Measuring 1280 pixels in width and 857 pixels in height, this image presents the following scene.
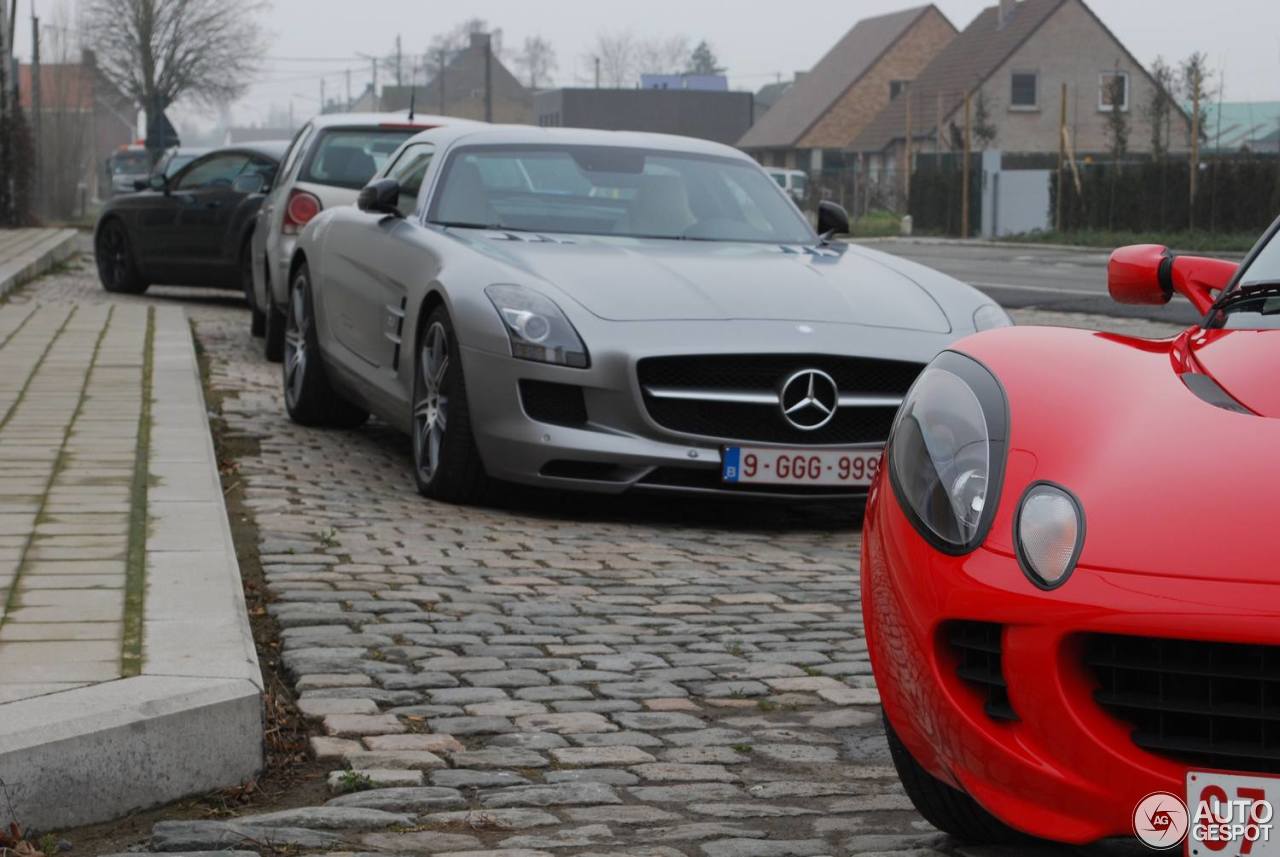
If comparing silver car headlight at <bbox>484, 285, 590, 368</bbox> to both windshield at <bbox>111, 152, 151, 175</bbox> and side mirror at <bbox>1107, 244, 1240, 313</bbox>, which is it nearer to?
side mirror at <bbox>1107, 244, 1240, 313</bbox>

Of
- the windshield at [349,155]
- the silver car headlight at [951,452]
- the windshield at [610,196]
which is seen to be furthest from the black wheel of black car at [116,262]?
the silver car headlight at [951,452]

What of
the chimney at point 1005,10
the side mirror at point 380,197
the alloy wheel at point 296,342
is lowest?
the alloy wheel at point 296,342

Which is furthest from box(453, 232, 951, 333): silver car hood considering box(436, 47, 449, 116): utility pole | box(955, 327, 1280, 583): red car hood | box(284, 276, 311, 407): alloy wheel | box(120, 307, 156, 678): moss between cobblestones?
box(436, 47, 449, 116): utility pole

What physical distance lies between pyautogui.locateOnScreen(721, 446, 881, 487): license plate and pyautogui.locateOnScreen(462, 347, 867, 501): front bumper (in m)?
0.04

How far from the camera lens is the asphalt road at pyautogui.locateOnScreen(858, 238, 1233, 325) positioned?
675 inches

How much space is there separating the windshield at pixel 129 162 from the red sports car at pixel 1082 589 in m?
58.1

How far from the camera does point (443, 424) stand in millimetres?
7008

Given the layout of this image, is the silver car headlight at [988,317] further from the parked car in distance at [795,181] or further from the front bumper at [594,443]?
the parked car in distance at [795,181]

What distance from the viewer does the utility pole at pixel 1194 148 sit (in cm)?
3259

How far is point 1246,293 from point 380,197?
5.05 m

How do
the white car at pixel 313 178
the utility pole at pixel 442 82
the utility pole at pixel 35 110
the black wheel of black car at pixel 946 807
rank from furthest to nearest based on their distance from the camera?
the utility pole at pixel 442 82
the utility pole at pixel 35 110
the white car at pixel 313 178
the black wheel of black car at pixel 946 807

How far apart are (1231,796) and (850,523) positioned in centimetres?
463

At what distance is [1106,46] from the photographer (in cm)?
6525

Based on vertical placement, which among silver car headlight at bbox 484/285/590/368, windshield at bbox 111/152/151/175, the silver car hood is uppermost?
windshield at bbox 111/152/151/175
